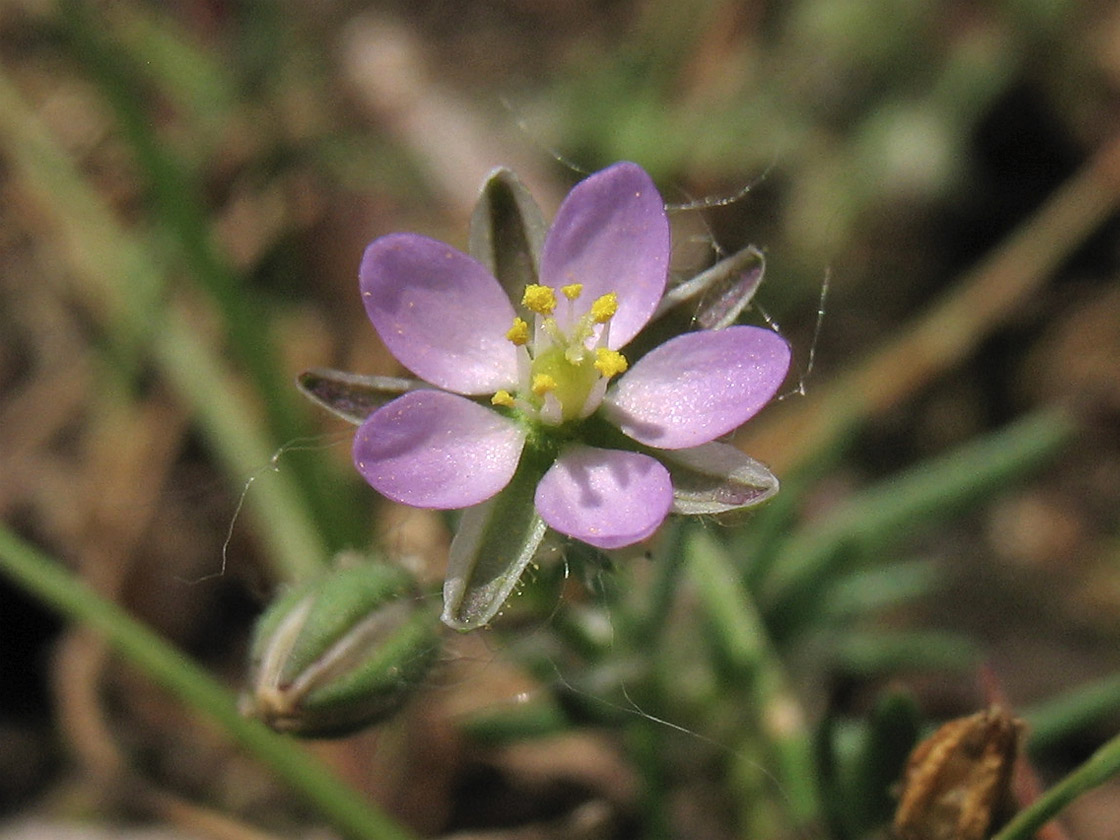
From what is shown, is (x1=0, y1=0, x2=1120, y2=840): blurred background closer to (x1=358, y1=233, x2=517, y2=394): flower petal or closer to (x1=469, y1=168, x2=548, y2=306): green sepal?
(x1=358, y1=233, x2=517, y2=394): flower petal

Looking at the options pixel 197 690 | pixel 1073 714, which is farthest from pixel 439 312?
pixel 1073 714

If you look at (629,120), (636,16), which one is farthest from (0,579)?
(636,16)

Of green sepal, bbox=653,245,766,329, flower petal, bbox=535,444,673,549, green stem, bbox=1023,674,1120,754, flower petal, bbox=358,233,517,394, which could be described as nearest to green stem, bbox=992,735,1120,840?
green stem, bbox=1023,674,1120,754

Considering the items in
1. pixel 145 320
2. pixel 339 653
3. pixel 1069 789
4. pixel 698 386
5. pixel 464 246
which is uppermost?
pixel 698 386

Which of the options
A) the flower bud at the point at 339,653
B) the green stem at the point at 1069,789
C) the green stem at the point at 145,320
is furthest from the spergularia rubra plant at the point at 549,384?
the green stem at the point at 145,320

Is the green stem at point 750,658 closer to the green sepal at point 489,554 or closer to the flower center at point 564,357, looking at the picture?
the flower center at point 564,357

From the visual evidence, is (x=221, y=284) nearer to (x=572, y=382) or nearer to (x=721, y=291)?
(x=572, y=382)

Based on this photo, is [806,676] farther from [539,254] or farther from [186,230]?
[186,230]
